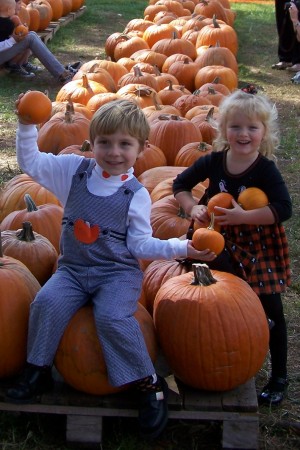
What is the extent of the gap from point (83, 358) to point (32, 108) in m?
1.03

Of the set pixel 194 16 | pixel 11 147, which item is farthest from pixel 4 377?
pixel 194 16

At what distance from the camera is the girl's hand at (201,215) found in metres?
3.34

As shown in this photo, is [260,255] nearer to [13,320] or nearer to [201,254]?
[201,254]

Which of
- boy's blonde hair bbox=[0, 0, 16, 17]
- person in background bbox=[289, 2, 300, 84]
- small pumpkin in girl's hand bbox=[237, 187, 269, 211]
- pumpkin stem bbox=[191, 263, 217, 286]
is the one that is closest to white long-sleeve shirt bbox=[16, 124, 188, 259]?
pumpkin stem bbox=[191, 263, 217, 286]

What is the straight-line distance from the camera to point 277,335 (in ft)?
11.2

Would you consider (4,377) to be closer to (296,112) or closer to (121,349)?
(121,349)

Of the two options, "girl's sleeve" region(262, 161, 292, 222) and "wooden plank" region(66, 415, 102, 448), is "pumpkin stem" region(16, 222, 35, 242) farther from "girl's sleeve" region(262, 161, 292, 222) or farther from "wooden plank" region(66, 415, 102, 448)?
"girl's sleeve" region(262, 161, 292, 222)

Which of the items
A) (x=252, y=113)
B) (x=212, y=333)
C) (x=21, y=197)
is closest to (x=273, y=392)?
(x=212, y=333)

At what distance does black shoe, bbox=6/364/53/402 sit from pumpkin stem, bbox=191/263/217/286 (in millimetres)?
706

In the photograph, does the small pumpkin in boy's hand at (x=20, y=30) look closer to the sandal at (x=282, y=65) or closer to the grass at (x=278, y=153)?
the grass at (x=278, y=153)

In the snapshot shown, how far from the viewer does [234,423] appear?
3.01 metres

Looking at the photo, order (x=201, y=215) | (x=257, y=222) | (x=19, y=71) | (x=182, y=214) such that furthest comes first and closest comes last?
(x=19, y=71) < (x=182, y=214) < (x=201, y=215) < (x=257, y=222)

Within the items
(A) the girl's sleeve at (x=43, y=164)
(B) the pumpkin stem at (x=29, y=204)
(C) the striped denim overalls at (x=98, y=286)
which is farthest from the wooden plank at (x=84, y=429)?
(B) the pumpkin stem at (x=29, y=204)

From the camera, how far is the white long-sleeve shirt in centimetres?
304
